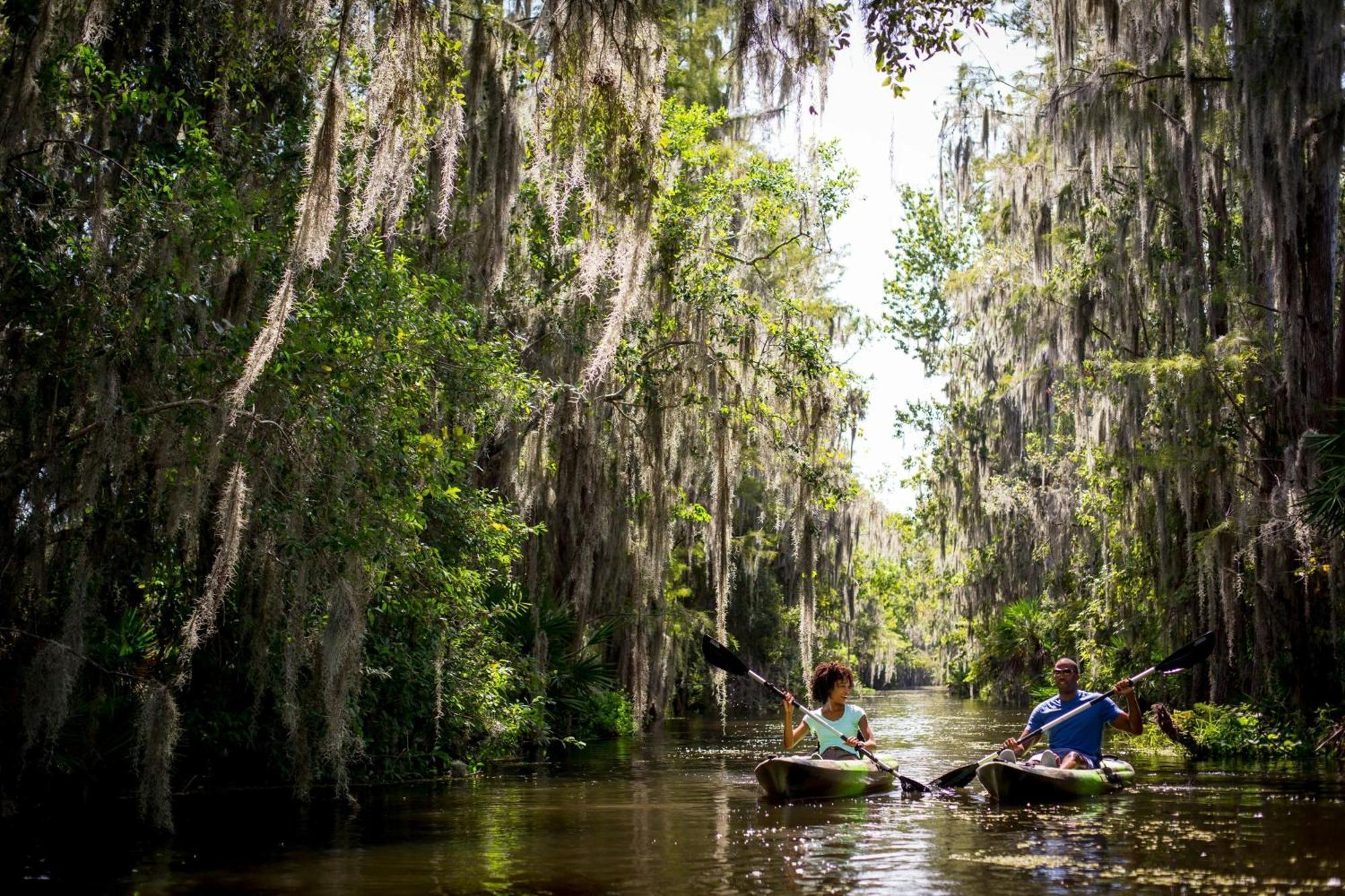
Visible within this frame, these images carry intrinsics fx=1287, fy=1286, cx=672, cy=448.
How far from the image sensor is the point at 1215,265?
17281 mm

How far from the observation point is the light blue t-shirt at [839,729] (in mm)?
11562

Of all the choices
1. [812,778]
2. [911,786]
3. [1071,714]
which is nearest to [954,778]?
[911,786]

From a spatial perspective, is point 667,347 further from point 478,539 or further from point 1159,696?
point 1159,696

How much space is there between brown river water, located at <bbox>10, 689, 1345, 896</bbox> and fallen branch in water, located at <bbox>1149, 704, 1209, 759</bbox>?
1.63ft

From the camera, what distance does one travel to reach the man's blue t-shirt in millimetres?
11156

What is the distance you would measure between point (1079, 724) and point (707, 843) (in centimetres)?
446

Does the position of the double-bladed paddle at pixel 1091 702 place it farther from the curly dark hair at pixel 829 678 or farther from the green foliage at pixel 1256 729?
the green foliage at pixel 1256 729

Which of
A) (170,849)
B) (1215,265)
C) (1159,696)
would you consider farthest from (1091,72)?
(170,849)

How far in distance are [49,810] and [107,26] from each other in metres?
5.60

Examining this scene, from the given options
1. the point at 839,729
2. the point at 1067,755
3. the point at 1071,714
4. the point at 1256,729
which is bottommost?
the point at 1256,729

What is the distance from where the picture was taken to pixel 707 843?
323 inches

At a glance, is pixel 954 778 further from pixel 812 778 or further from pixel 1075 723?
pixel 812 778

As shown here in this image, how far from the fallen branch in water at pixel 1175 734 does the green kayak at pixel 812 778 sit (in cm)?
300

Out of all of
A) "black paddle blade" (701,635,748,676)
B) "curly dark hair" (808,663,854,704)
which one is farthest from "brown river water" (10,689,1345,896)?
"black paddle blade" (701,635,748,676)
